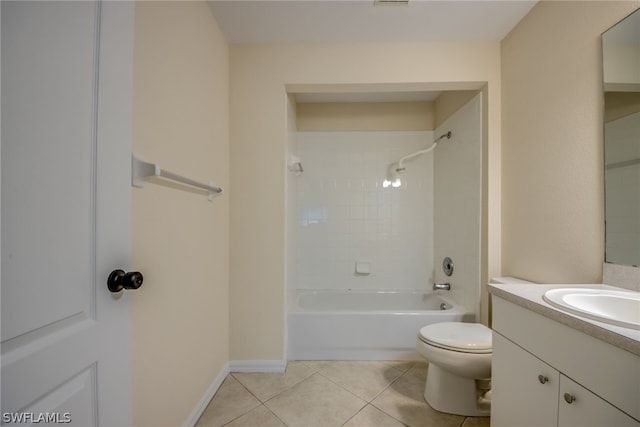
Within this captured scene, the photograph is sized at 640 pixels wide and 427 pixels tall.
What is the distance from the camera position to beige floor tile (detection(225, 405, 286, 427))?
4.14 feet

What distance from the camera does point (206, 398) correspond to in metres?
1.38

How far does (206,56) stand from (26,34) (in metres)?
1.17

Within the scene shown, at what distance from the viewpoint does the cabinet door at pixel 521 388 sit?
A: 0.79 metres

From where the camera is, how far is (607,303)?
2.94ft

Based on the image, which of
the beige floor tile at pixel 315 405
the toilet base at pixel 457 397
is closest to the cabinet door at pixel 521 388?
the toilet base at pixel 457 397

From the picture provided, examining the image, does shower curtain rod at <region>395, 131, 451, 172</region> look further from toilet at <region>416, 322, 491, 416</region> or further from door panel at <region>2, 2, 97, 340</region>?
door panel at <region>2, 2, 97, 340</region>

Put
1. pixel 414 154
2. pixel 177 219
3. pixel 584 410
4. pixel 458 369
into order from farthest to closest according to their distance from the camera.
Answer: pixel 414 154 → pixel 458 369 → pixel 177 219 → pixel 584 410

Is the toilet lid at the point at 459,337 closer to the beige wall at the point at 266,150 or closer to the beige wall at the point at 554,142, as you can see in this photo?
the beige wall at the point at 554,142

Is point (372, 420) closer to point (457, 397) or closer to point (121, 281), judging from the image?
point (457, 397)

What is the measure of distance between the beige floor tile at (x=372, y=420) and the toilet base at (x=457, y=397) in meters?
0.28

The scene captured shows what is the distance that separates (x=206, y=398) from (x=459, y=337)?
1470 mm

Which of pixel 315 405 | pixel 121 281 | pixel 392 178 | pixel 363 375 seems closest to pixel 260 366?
pixel 315 405

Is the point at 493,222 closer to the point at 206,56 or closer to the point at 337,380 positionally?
the point at 337,380

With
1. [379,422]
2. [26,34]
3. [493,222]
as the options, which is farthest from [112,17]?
[493,222]
